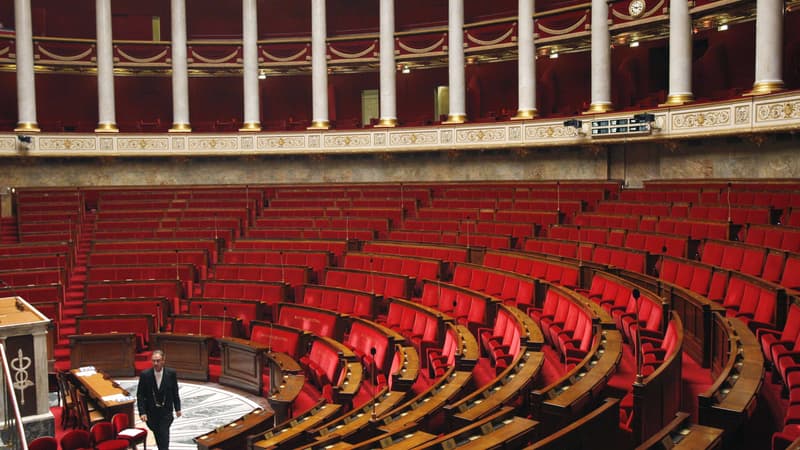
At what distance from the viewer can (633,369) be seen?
589 cm

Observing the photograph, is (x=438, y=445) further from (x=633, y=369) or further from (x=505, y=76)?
(x=505, y=76)

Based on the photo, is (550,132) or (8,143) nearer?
(550,132)

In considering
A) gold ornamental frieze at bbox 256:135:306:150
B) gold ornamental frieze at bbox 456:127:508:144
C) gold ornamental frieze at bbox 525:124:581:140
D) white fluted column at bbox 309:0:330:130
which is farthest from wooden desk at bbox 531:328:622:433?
white fluted column at bbox 309:0:330:130

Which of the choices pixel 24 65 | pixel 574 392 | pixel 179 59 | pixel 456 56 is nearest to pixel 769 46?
pixel 456 56

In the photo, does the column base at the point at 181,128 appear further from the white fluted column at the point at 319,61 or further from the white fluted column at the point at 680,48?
the white fluted column at the point at 680,48

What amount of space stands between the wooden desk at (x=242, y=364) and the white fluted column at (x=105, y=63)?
11.7m

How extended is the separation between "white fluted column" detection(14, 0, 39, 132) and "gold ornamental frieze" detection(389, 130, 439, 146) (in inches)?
350

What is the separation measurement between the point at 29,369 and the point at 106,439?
1.03 metres

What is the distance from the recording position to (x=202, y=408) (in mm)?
8219

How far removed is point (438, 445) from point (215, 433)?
9.03 ft

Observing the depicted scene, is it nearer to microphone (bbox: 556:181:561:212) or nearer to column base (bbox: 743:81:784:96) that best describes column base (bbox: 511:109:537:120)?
microphone (bbox: 556:181:561:212)

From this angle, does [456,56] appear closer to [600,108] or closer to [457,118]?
[457,118]

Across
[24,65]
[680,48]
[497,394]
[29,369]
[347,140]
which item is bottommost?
[29,369]

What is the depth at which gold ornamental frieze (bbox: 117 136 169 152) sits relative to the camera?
18.9 m
